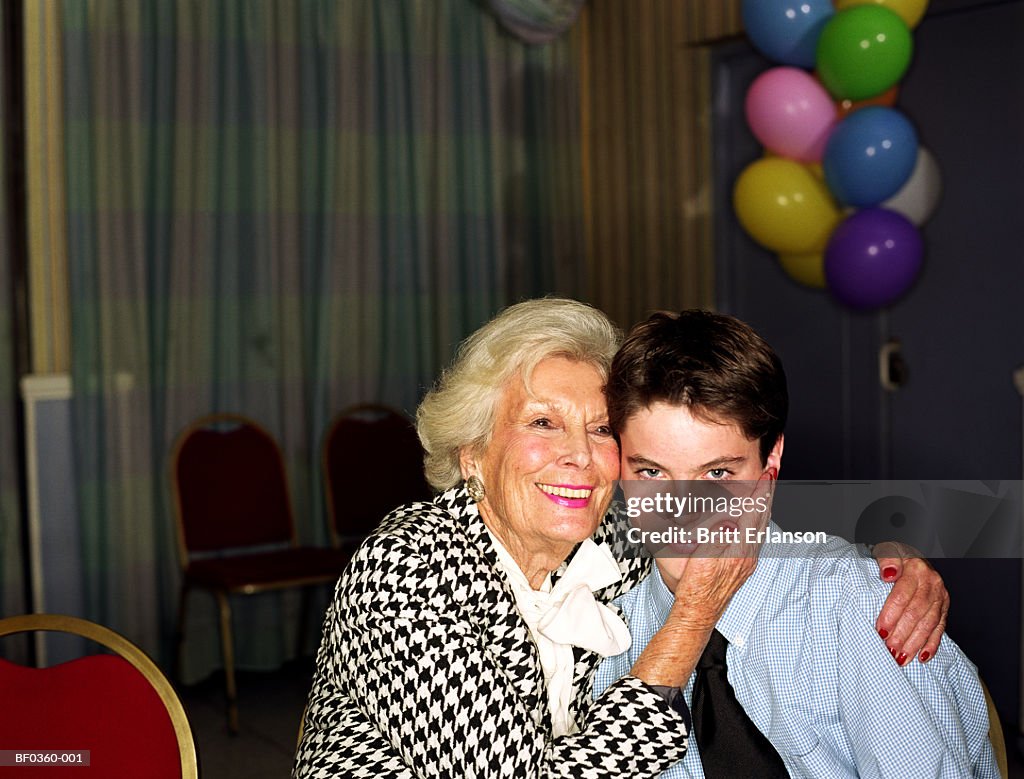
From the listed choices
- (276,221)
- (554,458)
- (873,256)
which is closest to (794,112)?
(873,256)

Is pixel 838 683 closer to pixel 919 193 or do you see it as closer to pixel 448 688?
pixel 448 688

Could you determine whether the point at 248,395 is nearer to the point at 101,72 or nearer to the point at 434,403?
the point at 101,72

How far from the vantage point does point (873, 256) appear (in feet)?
11.4

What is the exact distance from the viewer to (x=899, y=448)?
3.91m

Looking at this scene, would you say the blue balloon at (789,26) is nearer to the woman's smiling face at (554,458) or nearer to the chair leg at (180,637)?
the woman's smiling face at (554,458)

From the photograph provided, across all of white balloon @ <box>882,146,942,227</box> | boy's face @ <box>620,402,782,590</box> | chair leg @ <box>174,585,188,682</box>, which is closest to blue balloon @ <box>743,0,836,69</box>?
white balloon @ <box>882,146,942,227</box>

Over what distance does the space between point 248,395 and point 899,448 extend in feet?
7.67

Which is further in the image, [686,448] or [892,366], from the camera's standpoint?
[892,366]

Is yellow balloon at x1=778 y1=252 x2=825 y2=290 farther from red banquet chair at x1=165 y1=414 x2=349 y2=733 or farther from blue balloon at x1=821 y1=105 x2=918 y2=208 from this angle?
red banquet chair at x1=165 y1=414 x2=349 y2=733

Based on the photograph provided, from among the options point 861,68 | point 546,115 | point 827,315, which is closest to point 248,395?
point 546,115

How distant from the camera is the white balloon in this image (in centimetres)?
356

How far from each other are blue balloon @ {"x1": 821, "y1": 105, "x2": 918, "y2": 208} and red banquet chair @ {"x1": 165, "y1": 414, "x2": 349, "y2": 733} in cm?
201

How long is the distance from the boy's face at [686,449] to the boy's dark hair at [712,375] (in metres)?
0.01

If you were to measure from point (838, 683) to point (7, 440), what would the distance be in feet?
10.7
